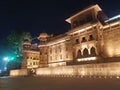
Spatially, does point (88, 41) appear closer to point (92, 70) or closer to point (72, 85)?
point (92, 70)

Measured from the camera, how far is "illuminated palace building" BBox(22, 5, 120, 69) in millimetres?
31491

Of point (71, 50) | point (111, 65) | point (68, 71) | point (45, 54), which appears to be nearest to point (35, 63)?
point (45, 54)

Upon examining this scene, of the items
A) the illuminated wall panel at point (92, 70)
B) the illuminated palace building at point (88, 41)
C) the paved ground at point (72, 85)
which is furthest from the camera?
the illuminated palace building at point (88, 41)

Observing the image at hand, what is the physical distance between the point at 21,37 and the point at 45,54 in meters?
13.3

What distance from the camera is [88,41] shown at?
115 feet

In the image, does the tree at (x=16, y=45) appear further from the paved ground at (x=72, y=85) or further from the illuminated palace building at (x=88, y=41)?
the paved ground at (x=72, y=85)

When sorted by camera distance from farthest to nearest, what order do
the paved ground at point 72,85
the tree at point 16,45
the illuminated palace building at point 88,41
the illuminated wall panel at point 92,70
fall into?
the tree at point 16,45, the illuminated palace building at point 88,41, the illuminated wall panel at point 92,70, the paved ground at point 72,85

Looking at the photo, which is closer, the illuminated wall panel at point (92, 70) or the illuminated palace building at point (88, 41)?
the illuminated wall panel at point (92, 70)

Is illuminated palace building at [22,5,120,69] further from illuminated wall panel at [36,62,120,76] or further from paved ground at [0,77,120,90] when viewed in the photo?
paved ground at [0,77,120,90]

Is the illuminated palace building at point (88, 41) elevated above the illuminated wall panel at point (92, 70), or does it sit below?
above

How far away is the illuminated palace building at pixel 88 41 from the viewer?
3149 cm

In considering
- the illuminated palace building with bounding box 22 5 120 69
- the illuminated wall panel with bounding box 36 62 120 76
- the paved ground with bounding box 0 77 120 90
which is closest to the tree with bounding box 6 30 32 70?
the illuminated palace building with bounding box 22 5 120 69

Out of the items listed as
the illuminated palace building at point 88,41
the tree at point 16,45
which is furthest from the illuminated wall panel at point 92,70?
the tree at point 16,45

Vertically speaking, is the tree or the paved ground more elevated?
the tree
